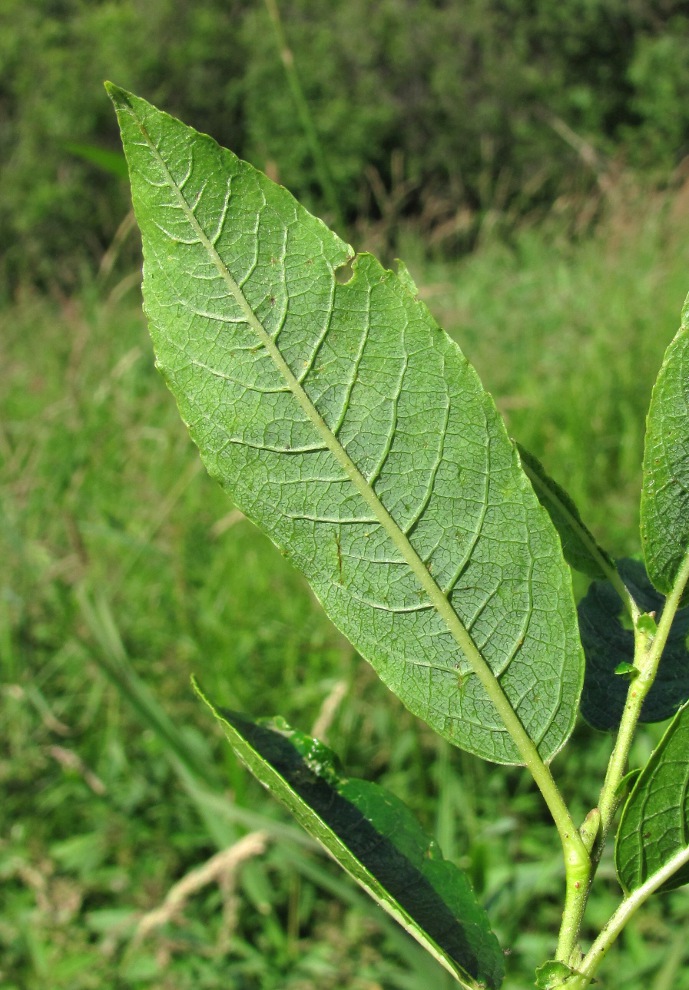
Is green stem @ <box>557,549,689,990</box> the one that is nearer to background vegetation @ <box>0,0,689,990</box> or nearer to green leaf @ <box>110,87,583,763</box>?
green leaf @ <box>110,87,583,763</box>

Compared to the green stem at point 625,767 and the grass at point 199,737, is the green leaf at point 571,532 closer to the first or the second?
the green stem at point 625,767

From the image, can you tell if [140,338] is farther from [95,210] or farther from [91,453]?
[95,210]

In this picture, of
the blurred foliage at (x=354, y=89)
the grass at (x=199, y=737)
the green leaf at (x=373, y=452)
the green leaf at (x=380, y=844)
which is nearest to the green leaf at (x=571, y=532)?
the green leaf at (x=373, y=452)

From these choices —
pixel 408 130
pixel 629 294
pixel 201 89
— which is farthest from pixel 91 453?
pixel 201 89

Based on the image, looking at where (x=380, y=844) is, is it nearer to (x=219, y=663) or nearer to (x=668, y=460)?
(x=668, y=460)

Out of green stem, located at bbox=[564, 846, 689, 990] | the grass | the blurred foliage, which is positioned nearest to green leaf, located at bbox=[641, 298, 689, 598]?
green stem, located at bbox=[564, 846, 689, 990]
